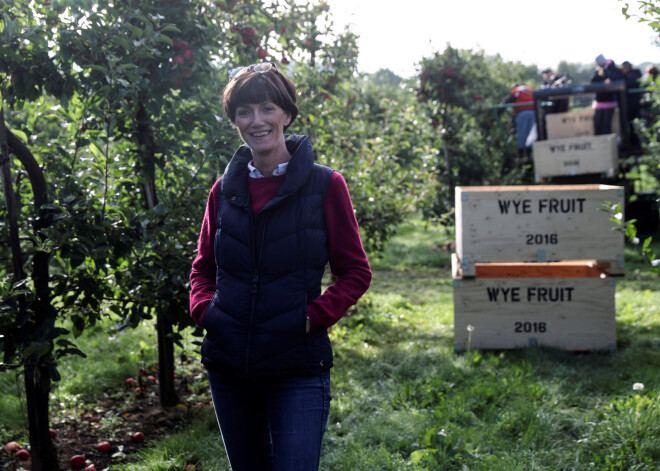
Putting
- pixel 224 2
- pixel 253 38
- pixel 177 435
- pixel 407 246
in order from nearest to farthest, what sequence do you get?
pixel 177 435 → pixel 224 2 → pixel 253 38 → pixel 407 246

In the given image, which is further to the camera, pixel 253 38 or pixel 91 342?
pixel 91 342

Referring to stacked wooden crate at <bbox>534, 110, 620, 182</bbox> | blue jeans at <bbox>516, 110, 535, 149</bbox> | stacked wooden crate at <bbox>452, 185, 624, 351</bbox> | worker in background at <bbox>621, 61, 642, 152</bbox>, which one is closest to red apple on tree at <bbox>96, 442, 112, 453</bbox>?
stacked wooden crate at <bbox>452, 185, 624, 351</bbox>

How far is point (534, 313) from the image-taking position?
18.1ft

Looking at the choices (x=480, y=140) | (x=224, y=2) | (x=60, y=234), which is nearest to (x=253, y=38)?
(x=224, y=2)

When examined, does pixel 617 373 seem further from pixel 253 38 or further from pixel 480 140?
pixel 480 140

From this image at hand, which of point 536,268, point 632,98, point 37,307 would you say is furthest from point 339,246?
point 632,98

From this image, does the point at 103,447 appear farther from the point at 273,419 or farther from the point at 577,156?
the point at 577,156

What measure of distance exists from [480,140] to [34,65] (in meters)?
10.0

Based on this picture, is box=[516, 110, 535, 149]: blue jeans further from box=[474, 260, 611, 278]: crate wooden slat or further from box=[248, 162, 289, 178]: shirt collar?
box=[248, 162, 289, 178]: shirt collar

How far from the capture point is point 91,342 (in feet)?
19.6

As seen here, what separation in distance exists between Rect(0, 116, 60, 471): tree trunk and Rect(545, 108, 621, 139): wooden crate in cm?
817

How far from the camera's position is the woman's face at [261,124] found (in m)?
2.21

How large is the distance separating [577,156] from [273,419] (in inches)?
326

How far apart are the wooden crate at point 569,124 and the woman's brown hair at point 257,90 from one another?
8.40 meters
